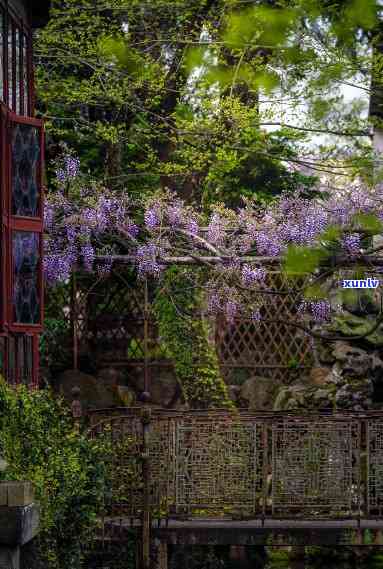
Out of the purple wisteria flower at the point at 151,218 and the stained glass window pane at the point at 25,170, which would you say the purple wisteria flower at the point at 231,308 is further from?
the stained glass window pane at the point at 25,170

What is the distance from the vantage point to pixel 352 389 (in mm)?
16422

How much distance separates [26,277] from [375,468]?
3.77 metres

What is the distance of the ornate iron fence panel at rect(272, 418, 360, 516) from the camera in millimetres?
12273

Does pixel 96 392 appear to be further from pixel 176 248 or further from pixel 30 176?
pixel 30 176

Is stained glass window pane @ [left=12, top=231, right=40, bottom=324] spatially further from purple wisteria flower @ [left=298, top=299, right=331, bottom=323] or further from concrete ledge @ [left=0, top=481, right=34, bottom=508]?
purple wisteria flower @ [left=298, top=299, right=331, bottom=323]

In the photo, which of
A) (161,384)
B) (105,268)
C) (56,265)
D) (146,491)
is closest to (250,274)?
(105,268)

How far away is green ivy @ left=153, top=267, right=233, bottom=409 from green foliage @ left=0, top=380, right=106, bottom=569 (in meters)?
7.51

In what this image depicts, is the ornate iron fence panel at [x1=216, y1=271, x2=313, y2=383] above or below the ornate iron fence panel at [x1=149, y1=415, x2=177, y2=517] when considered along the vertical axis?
above

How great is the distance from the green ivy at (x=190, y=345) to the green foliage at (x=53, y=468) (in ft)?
24.6

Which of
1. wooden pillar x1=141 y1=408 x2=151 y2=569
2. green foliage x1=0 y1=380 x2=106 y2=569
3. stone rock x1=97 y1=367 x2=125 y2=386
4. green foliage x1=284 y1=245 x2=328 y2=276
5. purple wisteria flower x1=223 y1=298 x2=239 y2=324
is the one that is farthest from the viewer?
stone rock x1=97 y1=367 x2=125 y2=386

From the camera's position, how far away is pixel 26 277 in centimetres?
1066

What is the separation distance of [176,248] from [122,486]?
4665 millimetres

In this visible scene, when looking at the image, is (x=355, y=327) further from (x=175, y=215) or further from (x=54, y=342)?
(x=54, y=342)

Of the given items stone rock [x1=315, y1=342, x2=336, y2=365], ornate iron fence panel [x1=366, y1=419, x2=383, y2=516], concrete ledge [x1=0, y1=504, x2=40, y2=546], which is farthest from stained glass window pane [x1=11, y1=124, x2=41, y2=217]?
stone rock [x1=315, y1=342, x2=336, y2=365]
